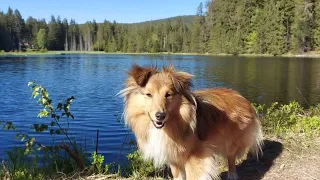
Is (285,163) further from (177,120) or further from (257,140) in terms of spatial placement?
(177,120)

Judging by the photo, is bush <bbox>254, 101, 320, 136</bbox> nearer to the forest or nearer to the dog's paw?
the dog's paw

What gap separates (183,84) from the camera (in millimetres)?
4645

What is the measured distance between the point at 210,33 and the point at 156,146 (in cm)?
10648

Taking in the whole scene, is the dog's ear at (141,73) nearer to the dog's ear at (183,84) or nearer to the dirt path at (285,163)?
the dog's ear at (183,84)

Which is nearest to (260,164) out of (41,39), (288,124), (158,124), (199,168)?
(199,168)

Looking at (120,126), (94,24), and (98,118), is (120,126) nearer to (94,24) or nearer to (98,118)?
(98,118)

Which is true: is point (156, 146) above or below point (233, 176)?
above

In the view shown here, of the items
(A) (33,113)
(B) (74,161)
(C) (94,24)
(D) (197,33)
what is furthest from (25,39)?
(B) (74,161)

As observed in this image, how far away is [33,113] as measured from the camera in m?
17.1

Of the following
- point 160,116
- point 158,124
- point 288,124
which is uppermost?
point 160,116

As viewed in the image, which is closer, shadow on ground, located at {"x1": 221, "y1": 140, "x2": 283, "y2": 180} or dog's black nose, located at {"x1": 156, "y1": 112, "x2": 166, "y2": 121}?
dog's black nose, located at {"x1": 156, "y1": 112, "x2": 166, "y2": 121}

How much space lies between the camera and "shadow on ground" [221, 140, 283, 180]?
6.09 m

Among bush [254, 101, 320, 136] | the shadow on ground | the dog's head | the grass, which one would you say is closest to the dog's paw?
the shadow on ground

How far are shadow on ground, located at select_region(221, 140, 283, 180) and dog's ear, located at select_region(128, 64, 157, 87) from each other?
2.57 metres
